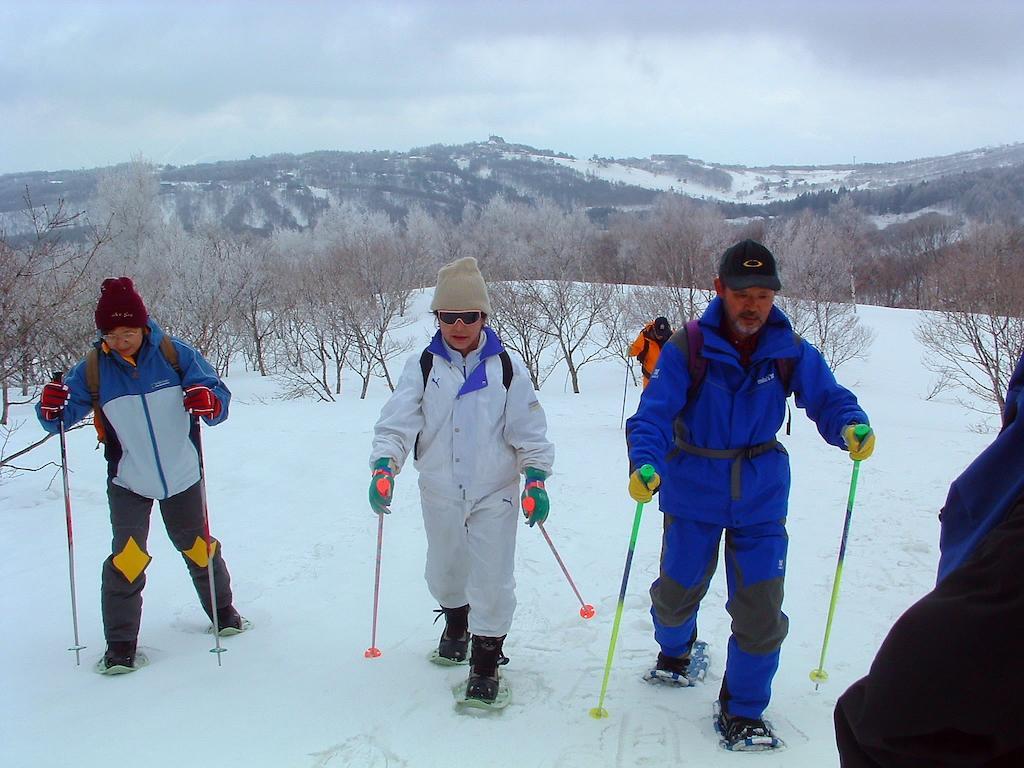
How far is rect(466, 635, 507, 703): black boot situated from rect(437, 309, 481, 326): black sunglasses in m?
1.57

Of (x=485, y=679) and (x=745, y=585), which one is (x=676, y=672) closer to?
(x=745, y=585)

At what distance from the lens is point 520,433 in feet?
11.5

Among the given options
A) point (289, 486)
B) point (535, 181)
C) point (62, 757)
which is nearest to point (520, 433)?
point (62, 757)

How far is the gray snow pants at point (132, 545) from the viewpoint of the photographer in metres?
3.78

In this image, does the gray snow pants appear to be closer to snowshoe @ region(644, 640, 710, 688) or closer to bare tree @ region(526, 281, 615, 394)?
snowshoe @ region(644, 640, 710, 688)

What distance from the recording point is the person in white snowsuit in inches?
136

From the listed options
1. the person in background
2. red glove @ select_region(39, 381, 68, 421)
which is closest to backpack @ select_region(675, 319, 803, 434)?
red glove @ select_region(39, 381, 68, 421)

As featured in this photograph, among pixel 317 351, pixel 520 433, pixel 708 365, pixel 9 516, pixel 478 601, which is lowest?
pixel 317 351

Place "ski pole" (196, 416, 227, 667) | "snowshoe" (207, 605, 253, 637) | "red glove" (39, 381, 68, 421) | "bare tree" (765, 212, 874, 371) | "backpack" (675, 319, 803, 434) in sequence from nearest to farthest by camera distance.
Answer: "backpack" (675, 319, 803, 434), "red glove" (39, 381, 68, 421), "ski pole" (196, 416, 227, 667), "snowshoe" (207, 605, 253, 637), "bare tree" (765, 212, 874, 371)

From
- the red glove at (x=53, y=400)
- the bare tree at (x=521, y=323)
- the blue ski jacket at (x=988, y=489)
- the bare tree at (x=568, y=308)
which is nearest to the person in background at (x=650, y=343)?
the red glove at (x=53, y=400)

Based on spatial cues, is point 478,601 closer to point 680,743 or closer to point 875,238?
point 680,743

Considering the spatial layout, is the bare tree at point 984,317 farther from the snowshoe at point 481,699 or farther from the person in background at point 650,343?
the snowshoe at point 481,699

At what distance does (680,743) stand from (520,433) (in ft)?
5.16

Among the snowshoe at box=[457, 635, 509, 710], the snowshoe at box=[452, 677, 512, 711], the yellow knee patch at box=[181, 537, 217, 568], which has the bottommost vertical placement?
the snowshoe at box=[452, 677, 512, 711]
